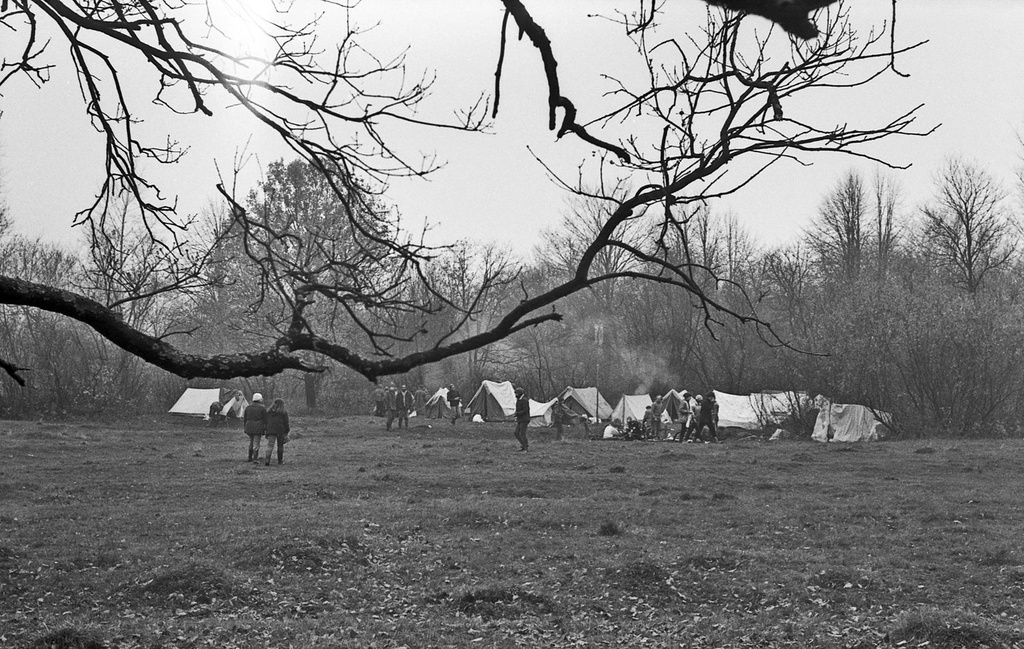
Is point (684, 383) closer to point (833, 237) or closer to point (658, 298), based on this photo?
point (658, 298)

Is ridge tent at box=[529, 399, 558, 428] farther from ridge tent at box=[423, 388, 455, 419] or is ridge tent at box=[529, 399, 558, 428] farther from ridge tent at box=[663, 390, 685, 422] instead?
ridge tent at box=[423, 388, 455, 419]

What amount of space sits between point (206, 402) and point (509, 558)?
1214 inches

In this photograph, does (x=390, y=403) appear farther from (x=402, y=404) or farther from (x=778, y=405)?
(x=778, y=405)

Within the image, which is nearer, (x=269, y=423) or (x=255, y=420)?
(x=269, y=423)

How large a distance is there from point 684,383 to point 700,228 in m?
7.41

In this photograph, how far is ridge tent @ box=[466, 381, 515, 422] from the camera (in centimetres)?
3959

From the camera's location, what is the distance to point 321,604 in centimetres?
875

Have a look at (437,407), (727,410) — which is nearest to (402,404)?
(437,407)

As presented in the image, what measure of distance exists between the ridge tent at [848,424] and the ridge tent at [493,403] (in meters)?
12.3

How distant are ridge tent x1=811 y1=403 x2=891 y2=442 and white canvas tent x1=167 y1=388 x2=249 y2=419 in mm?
19946

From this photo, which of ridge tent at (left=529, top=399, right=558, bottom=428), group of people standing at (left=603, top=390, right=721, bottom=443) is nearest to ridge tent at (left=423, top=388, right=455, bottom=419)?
ridge tent at (left=529, top=399, right=558, bottom=428)

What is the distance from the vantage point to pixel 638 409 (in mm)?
37438

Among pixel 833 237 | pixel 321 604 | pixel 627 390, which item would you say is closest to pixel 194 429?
pixel 627 390

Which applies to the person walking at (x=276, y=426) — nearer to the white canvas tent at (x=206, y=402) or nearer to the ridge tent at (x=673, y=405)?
the white canvas tent at (x=206, y=402)
